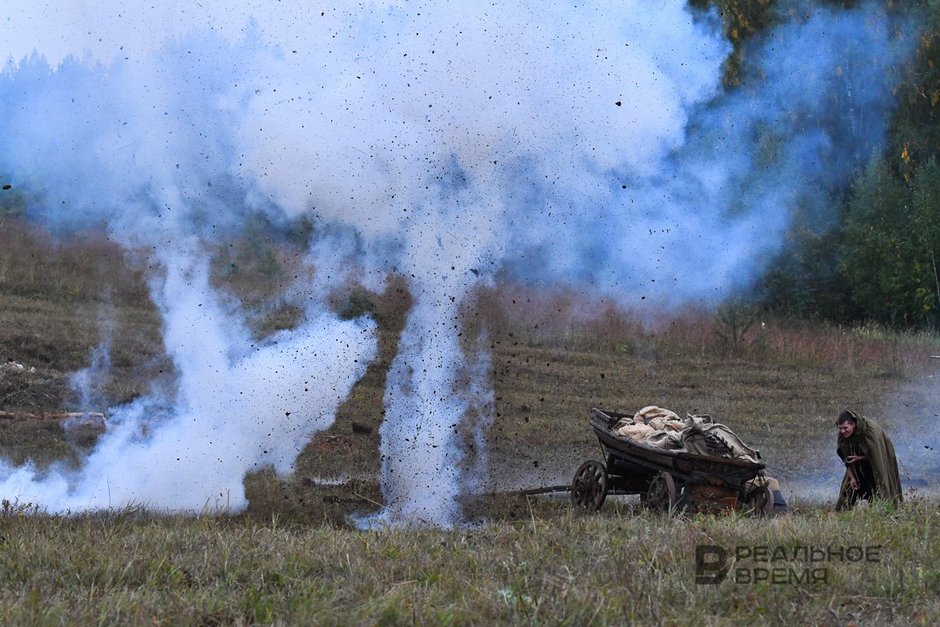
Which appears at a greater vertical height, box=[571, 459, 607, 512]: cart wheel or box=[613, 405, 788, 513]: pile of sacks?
box=[613, 405, 788, 513]: pile of sacks

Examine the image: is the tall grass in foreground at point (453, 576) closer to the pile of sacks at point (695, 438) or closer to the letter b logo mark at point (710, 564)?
the letter b logo mark at point (710, 564)

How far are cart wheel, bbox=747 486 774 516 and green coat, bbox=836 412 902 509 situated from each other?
677 millimetres

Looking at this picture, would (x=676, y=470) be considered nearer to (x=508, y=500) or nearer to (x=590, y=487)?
(x=590, y=487)

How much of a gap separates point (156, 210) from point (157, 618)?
7962mm

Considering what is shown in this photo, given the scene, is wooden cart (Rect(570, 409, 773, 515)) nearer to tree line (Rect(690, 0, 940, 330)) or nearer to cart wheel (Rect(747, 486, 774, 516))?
cart wheel (Rect(747, 486, 774, 516))

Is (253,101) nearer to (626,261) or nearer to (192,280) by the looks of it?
(192,280)

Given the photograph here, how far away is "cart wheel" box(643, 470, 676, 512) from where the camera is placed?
9.18 meters

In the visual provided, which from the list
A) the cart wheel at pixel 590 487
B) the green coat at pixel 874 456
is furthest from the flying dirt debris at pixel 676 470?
the green coat at pixel 874 456

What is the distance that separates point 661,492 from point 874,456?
1940 millimetres

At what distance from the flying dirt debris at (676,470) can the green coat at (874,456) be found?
60cm

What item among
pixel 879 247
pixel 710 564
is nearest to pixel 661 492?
pixel 710 564

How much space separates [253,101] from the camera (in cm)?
1062

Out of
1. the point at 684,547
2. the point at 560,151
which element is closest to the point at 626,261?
the point at 560,151

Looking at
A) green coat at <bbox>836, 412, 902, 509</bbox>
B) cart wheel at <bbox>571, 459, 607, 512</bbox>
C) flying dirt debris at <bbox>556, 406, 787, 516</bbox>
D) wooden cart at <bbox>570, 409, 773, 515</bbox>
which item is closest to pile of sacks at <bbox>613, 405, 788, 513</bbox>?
flying dirt debris at <bbox>556, 406, 787, 516</bbox>
